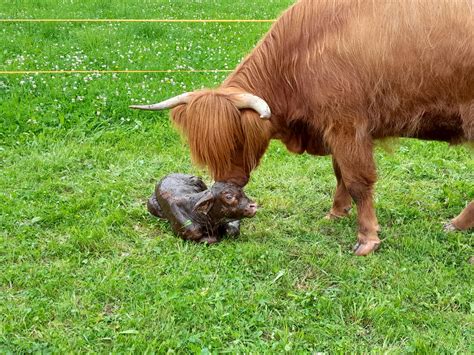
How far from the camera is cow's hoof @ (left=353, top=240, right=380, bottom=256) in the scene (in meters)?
4.62

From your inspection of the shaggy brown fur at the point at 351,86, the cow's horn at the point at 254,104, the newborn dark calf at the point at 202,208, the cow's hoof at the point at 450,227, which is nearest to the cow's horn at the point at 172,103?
the shaggy brown fur at the point at 351,86

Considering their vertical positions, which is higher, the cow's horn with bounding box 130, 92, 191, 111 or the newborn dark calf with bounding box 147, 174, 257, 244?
the cow's horn with bounding box 130, 92, 191, 111

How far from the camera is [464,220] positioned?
5.00 meters

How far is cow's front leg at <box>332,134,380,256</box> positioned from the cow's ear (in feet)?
3.21

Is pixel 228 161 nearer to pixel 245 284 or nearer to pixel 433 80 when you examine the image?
pixel 245 284

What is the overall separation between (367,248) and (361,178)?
560 mm

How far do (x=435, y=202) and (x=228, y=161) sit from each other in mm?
2239

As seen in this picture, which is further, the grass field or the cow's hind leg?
the cow's hind leg

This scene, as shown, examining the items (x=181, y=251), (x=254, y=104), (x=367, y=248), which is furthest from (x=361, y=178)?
(x=181, y=251)

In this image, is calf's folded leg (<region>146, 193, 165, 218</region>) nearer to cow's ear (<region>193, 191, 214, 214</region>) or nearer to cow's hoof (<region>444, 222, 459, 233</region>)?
cow's ear (<region>193, 191, 214, 214</region>)

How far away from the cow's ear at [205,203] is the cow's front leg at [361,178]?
0.98 m

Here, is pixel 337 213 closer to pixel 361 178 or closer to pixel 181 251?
pixel 361 178

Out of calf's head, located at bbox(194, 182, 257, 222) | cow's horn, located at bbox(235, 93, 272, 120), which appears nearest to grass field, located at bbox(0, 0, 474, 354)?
calf's head, located at bbox(194, 182, 257, 222)

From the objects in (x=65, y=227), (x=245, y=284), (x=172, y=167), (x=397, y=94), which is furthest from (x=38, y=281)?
(x=397, y=94)
